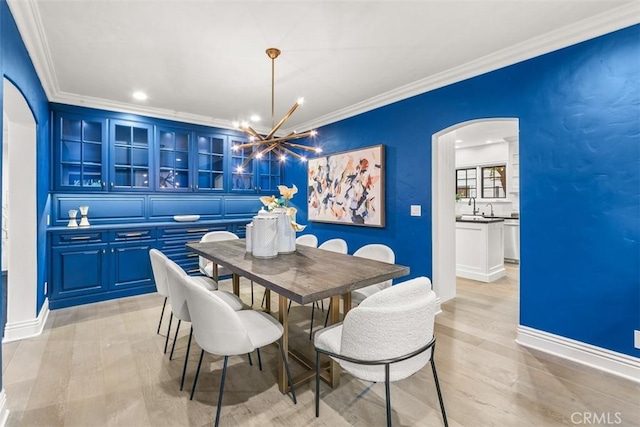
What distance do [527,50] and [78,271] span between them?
5259 millimetres

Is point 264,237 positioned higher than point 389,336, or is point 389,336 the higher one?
point 264,237

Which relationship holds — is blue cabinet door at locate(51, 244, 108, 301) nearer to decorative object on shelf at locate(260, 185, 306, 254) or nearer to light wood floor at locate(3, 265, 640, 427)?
light wood floor at locate(3, 265, 640, 427)

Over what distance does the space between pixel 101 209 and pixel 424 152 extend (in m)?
4.31

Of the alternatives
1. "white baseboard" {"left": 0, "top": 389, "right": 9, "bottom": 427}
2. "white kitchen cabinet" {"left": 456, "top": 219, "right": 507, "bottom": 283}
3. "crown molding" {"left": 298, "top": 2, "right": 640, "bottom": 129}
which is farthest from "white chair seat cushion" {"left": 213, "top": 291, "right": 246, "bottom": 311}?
"white kitchen cabinet" {"left": 456, "top": 219, "right": 507, "bottom": 283}

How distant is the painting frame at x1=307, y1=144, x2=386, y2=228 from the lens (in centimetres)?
397

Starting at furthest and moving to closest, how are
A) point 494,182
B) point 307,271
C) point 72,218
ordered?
point 494,182
point 72,218
point 307,271

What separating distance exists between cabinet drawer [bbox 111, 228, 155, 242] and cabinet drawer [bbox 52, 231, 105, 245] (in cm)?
14

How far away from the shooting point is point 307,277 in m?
1.92

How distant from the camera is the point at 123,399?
2.00 meters

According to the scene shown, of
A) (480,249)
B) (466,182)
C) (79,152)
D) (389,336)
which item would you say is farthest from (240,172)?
(466,182)

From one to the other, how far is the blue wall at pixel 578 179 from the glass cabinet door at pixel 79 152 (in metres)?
4.56

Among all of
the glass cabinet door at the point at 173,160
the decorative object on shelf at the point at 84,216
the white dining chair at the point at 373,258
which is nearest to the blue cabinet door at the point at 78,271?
the decorative object on shelf at the point at 84,216

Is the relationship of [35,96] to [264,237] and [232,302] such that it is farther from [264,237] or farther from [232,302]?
[232,302]

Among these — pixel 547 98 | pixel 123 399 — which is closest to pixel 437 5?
pixel 547 98
